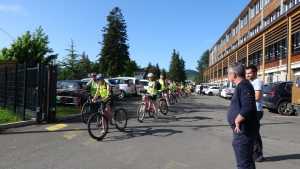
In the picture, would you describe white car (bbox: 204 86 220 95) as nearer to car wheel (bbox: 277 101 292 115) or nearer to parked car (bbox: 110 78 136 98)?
A: parked car (bbox: 110 78 136 98)

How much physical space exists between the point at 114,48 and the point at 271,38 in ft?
117

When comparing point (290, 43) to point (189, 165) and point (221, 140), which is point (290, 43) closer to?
point (221, 140)

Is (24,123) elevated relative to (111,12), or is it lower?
lower

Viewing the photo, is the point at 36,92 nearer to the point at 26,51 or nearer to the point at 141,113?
the point at 141,113

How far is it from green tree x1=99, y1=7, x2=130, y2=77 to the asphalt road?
1871 inches

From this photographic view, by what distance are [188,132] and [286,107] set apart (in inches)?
284

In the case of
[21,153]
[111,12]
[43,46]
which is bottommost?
[21,153]

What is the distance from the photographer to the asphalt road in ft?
16.9

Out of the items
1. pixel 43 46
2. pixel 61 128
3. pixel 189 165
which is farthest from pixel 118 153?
pixel 43 46

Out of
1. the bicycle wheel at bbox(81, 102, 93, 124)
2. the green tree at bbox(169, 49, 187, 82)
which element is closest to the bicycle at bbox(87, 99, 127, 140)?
the bicycle wheel at bbox(81, 102, 93, 124)

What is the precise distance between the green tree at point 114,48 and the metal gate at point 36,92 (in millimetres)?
45082

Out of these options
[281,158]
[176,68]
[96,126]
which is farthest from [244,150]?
[176,68]

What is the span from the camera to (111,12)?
57812 millimetres

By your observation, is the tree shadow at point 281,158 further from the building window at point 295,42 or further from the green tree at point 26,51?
the green tree at point 26,51
